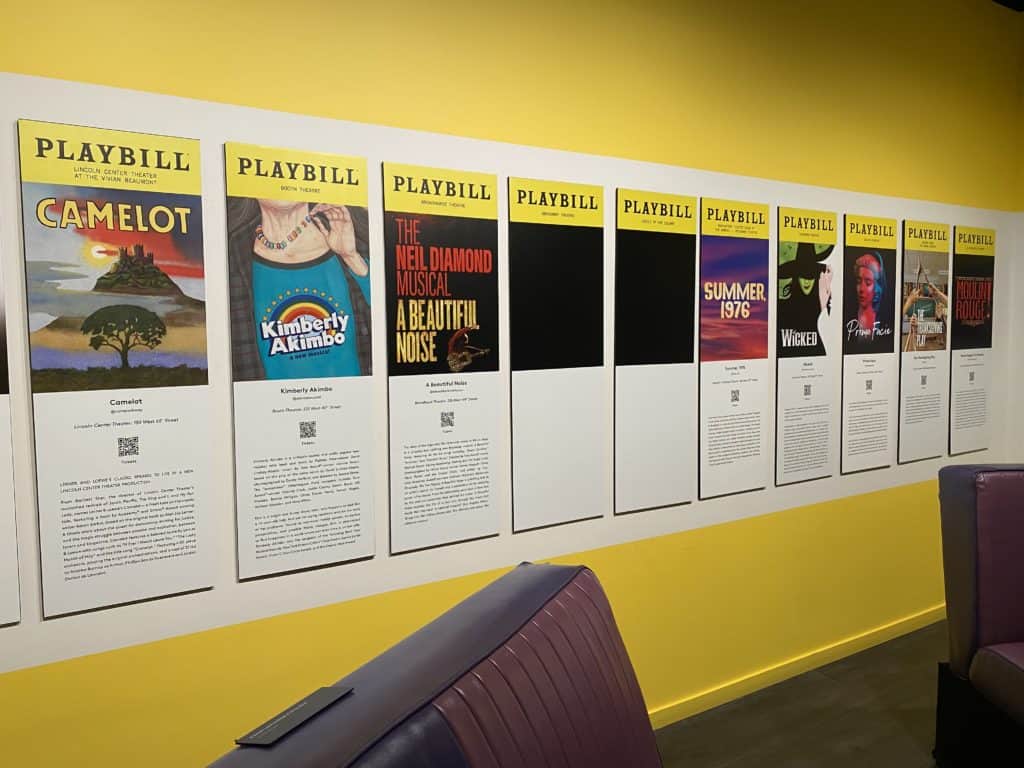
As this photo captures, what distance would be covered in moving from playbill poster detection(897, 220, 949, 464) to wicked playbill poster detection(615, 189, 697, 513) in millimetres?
1570

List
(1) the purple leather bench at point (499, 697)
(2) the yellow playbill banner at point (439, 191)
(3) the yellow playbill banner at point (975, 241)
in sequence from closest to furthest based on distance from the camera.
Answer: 1. (1) the purple leather bench at point (499, 697)
2. (2) the yellow playbill banner at point (439, 191)
3. (3) the yellow playbill banner at point (975, 241)

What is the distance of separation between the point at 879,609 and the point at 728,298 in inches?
80.9

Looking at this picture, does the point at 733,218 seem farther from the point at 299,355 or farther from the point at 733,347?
the point at 299,355

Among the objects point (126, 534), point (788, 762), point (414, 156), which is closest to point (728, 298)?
point (414, 156)

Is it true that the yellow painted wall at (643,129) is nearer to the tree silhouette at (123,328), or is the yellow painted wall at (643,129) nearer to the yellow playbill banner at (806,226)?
the yellow playbill banner at (806,226)

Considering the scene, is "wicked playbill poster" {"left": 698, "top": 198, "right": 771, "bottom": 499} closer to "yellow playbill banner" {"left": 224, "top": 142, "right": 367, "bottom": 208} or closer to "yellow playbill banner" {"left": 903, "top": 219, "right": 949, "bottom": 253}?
"yellow playbill banner" {"left": 903, "top": 219, "right": 949, "bottom": 253}

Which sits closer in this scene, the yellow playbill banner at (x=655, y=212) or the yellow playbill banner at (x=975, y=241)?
the yellow playbill banner at (x=655, y=212)

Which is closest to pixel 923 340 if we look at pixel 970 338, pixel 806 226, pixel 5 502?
pixel 970 338

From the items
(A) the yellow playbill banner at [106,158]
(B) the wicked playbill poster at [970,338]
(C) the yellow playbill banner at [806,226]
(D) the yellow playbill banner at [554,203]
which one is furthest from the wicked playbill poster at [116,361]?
(B) the wicked playbill poster at [970,338]

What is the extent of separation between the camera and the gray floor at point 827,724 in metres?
2.92

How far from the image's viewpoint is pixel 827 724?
3.19 meters

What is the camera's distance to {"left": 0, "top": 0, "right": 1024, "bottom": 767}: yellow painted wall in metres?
2.05

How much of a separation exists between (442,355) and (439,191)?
55 centimetres

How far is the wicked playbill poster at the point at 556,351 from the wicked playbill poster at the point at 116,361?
3.53ft
